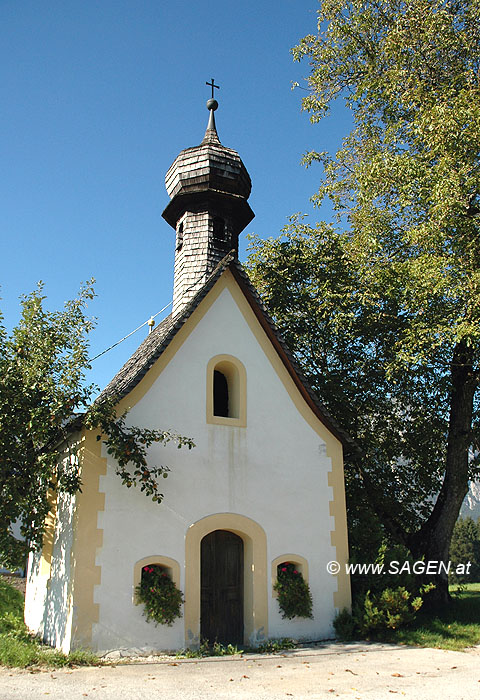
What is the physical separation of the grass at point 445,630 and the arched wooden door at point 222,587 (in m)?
3.06

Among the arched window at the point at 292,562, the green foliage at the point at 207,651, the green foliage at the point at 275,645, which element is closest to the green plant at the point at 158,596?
the green foliage at the point at 207,651

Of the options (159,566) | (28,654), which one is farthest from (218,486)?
(28,654)

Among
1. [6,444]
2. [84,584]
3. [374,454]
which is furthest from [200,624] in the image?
[374,454]

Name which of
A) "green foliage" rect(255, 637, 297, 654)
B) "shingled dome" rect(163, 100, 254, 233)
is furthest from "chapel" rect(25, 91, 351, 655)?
"shingled dome" rect(163, 100, 254, 233)

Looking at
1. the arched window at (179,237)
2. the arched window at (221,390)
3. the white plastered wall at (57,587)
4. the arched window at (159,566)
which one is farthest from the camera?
the arched window at (179,237)

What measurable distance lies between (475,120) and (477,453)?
8.80m

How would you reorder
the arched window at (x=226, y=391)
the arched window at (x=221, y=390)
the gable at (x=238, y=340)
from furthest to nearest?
the arched window at (x=221, y=390) < the gable at (x=238, y=340) < the arched window at (x=226, y=391)

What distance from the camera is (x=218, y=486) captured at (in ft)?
37.2

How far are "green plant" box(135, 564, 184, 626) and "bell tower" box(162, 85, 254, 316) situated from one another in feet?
22.5

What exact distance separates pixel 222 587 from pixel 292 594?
1.37 m

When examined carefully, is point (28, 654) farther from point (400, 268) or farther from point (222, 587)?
point (400, 268)

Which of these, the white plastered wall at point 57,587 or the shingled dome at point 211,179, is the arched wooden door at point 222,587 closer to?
the white plastered wall at point 57,587

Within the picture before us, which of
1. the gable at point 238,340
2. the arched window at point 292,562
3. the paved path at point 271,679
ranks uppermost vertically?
Answer: the gable at point 238,340

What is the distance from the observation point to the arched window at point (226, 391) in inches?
470
